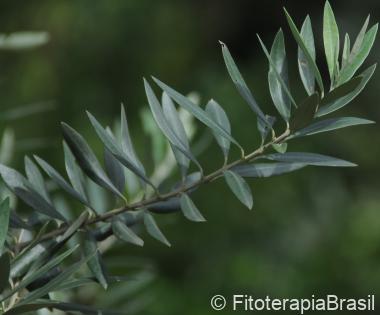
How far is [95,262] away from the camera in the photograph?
20.2 inches

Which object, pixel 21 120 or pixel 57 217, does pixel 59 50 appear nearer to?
pixel 21 120

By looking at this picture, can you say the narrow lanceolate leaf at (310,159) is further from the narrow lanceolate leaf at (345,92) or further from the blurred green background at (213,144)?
the blurred green background at (213,144)

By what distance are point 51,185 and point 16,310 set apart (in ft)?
1.47

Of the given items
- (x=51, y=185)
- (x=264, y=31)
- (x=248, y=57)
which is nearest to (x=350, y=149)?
(x=248, y=57)

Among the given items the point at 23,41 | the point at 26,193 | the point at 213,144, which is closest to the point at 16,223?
the point at 26,193

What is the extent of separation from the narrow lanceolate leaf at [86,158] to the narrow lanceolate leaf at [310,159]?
0.10 m

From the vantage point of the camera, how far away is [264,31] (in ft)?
11.1

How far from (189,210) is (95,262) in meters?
0.06

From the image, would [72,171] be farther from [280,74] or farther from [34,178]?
[280,74]

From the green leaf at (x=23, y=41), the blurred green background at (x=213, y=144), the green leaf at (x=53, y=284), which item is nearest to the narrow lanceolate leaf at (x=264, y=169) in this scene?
the green leaf at (x=53, y=284)

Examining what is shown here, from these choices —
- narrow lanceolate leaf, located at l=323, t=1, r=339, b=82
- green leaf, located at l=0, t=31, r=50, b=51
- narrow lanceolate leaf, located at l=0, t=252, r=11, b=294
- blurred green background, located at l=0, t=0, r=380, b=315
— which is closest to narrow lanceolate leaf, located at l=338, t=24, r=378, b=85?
narrow lanceolate leaf, located at l=323, t=1, r=339, b=82

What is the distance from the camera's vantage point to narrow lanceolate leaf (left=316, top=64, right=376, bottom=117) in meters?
0.48

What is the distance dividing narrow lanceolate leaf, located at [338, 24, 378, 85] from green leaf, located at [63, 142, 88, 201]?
0.57 ft

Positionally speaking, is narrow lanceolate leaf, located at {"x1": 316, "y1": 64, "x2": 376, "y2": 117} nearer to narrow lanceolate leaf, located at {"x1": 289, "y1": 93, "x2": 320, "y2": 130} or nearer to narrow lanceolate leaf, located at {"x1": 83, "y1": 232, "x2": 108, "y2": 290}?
narrow lanceolate leaf, located at {"x1": 289, "y1": 93, "x2": 320, "y2": 130}
